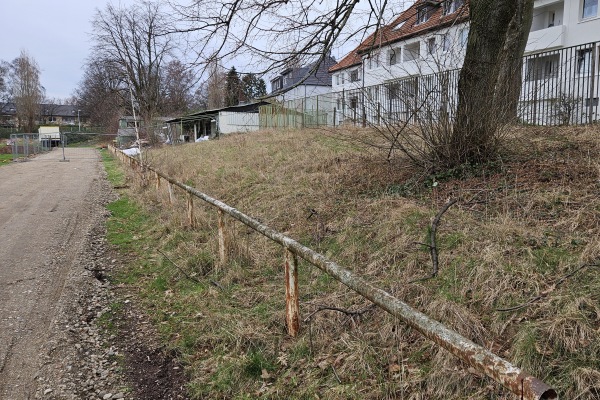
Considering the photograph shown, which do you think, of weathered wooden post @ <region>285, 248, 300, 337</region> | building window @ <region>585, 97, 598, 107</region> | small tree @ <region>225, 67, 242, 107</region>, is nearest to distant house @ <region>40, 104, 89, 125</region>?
small tree @ <region>225, 67, 242, 107</region>

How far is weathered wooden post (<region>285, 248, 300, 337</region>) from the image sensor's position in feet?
12.1

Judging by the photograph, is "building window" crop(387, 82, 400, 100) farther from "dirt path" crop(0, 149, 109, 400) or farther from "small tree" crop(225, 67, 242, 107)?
"dirt path" crop(0, 149, 109, 400)

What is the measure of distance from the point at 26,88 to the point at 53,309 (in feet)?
285

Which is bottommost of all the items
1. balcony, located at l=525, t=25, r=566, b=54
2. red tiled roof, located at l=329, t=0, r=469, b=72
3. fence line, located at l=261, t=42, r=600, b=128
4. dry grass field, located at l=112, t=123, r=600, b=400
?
dry grass field, located at l=112, t=123, r=600, b=400

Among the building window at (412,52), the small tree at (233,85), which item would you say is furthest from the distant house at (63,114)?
the building window at (412,52)

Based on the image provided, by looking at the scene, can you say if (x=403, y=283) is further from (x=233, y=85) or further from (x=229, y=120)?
(x=229, y=120)

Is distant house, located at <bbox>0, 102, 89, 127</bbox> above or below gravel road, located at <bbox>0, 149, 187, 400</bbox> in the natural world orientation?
above

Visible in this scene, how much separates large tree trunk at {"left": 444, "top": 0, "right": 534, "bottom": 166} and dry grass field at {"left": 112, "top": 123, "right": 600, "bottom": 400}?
1.28 ft

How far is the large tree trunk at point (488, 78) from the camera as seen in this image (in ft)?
20.6

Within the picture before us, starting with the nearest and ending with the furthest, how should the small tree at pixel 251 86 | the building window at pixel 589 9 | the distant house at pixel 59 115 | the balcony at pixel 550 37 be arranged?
1. the small tree at pixel 251 86
2. the building window at pixel 589 9
3. the balcony at pixel 550 37
4. the distant house at pixel 59 115

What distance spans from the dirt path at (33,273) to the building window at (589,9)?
25203 mm

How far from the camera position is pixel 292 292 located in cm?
373

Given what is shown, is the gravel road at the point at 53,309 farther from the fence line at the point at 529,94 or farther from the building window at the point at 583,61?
the building window at the point at 583,61

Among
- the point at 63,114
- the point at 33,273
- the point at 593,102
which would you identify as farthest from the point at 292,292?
the point at 63,114
